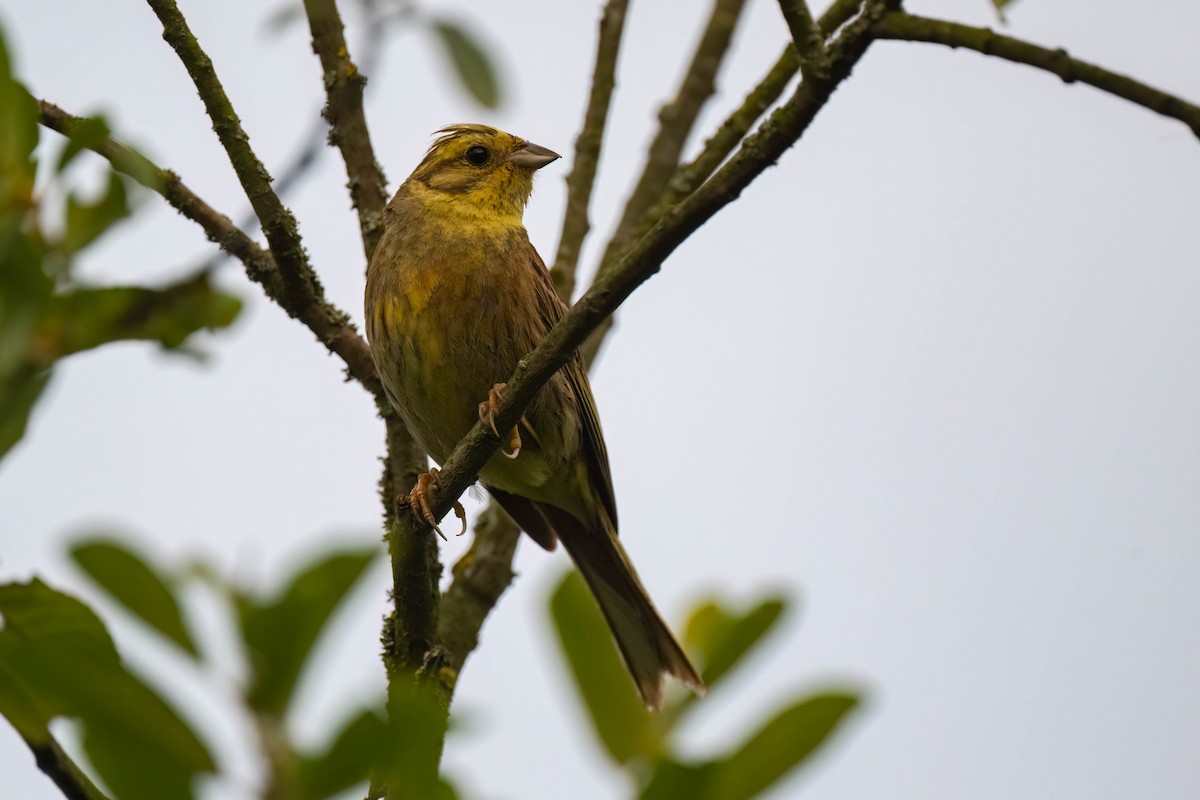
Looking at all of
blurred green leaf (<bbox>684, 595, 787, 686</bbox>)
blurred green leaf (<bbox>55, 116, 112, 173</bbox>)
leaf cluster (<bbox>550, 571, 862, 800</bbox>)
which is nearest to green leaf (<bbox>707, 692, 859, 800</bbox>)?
leaf cluster (<bbox>550, 571, 862, 800</bbox>)

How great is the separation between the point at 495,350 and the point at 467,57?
1.80 metres

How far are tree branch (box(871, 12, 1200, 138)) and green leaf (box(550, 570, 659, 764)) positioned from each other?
130cm

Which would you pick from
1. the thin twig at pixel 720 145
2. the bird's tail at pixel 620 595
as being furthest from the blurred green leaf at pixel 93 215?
the bird's tail at pixel 620 595

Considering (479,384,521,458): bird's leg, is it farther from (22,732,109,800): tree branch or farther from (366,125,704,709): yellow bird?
(22,732,109,800): tree branch

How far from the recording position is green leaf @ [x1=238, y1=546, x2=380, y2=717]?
1486 mm

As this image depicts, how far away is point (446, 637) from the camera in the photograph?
508cm

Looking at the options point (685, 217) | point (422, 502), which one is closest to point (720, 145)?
point (422, 502)

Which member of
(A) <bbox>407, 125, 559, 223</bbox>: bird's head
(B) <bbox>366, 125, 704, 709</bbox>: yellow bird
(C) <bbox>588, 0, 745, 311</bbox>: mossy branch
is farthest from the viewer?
(C) <bbox>588, 0, 745, 311</bbox>: mossy branch

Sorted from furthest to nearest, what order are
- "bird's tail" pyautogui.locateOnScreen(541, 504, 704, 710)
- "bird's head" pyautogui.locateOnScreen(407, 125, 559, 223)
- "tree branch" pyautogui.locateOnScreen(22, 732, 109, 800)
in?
"bird's head" pyautogui.locateOnScreen(407, 125, 559, 223)
"bird's tail" pyautogui.locateOnScreen(541, 504, 704, 710)
"tree branch" pyautogui.locateOnScreen(22, 732, 109, 800)

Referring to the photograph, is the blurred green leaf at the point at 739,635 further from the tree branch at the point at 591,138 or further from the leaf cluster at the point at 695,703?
the tree branch at the point at 591,138

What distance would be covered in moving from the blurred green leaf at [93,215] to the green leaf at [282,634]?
0.90 meters

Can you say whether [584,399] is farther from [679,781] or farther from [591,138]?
[679,781]

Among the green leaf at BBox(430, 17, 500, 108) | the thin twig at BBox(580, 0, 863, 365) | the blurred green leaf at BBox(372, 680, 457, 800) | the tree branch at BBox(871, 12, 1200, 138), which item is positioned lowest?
the blurred green leaf at BBox(372, 680, 457, 800)

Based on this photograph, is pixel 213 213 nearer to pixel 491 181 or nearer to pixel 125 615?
pixel 491 181
